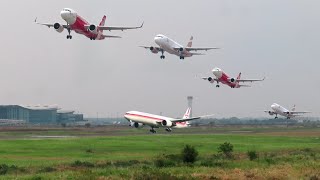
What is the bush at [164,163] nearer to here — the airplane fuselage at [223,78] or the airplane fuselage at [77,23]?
the airplane fuselage at [77,23]

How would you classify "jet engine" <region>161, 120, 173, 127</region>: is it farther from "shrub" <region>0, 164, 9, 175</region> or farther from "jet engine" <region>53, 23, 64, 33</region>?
"shrub" <region>0, 164, 9, 175</region>

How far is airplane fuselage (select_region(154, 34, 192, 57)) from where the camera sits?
350 ft

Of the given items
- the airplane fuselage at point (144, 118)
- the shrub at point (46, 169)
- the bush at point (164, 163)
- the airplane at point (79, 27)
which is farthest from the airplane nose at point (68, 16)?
the airplane fuselage at point (144, 118)

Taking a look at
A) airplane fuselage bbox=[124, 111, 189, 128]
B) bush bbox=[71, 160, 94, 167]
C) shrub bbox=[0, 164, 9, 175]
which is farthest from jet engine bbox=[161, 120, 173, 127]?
shrub bbox=[0, 164, 9, 175]

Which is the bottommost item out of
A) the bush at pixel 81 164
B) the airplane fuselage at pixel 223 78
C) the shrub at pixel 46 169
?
the shrub at pixel 46 169

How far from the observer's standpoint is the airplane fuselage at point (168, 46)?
106625 mm

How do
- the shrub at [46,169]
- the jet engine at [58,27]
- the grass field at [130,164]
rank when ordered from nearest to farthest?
the grass field at [130,164]
the shrub at [46,169]
the jet engine at [58,27]

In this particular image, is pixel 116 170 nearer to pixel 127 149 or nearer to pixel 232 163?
pixel 232 163

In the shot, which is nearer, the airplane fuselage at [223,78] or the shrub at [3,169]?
the shrub at [3,169]

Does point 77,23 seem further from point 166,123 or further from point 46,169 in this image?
point 166,123

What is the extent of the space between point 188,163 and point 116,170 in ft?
29.5

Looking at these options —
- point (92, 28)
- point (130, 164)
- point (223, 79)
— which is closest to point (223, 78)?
point (223, 79)

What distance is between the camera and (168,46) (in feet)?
350

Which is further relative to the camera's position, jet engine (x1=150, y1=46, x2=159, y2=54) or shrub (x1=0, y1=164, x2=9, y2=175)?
jet engine (x1=150, y1=46, x2=159, y2=54)
